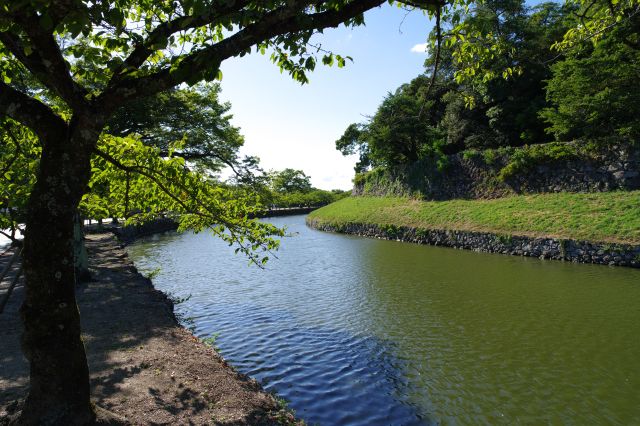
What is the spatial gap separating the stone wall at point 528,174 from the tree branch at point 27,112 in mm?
28490

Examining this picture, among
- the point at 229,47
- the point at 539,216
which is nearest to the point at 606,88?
the point at 539,216

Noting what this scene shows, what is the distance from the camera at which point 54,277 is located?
4270 mm

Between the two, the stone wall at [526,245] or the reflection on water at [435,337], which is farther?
the stone wall at [526,245]

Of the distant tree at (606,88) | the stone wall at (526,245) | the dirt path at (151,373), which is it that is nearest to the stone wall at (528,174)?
the distant tree at (606,88)

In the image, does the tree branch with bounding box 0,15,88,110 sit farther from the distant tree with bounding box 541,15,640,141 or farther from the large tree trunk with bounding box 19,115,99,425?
the distant tree with bounding box 541,15,640,141

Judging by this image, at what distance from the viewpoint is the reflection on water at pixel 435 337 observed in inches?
298

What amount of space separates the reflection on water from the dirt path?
1.37 metres

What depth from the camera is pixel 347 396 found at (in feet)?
26.2

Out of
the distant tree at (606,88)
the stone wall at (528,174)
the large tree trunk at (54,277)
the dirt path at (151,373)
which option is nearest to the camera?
the large tree trunk at (54,277)

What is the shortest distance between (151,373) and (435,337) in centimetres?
731

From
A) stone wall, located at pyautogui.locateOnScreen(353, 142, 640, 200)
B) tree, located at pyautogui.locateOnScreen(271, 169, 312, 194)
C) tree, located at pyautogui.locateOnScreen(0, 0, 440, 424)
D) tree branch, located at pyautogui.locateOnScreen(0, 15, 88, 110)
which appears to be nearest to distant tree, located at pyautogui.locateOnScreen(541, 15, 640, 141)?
stone wall, located at pyautogui.locateOnScreen(353, 142, 640, 200)

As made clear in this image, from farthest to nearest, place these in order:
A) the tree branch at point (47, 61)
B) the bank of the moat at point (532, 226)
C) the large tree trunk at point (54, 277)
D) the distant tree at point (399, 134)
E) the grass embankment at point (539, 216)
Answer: the distant tree at point (399, 134) → the grass embankment at point (539, 216) → the bank of the moat at point (532, 226) → the large tree trunk at point (54, 277) → the tree branch at point (47, 61)

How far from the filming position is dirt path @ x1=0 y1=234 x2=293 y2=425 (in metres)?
5.84

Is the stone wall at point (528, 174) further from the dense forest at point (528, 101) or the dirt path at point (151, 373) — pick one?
the dirt path at point (151, 373)
